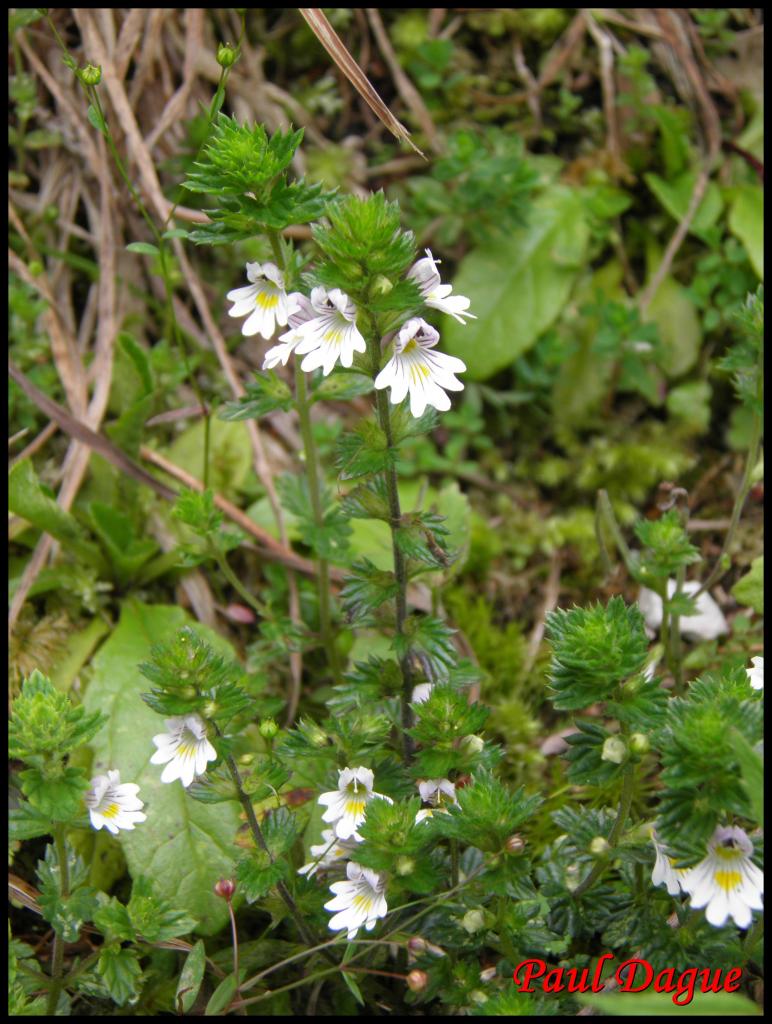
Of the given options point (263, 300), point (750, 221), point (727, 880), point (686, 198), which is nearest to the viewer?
point (727, 880)

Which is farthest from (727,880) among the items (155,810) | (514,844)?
(155,810)

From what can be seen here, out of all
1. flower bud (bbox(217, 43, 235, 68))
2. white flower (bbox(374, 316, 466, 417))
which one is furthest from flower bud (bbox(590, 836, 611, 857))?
flower bud (bbox(217, 43, 235, 68))

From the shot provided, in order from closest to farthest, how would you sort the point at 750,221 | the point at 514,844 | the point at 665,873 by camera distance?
1. the point at 514,844
2. the point at 665,873
3. the point at 750,221

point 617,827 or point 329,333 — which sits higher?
point 329,333

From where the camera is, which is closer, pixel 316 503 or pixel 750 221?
pixel 316 503

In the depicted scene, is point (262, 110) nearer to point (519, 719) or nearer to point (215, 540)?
point (215, 540)

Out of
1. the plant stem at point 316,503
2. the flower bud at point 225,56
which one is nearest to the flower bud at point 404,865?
the plant stem at point 316,503

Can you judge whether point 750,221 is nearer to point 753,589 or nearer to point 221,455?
point 753,589

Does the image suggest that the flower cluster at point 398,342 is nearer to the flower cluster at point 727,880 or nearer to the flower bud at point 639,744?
the flower bud at point 639,744
